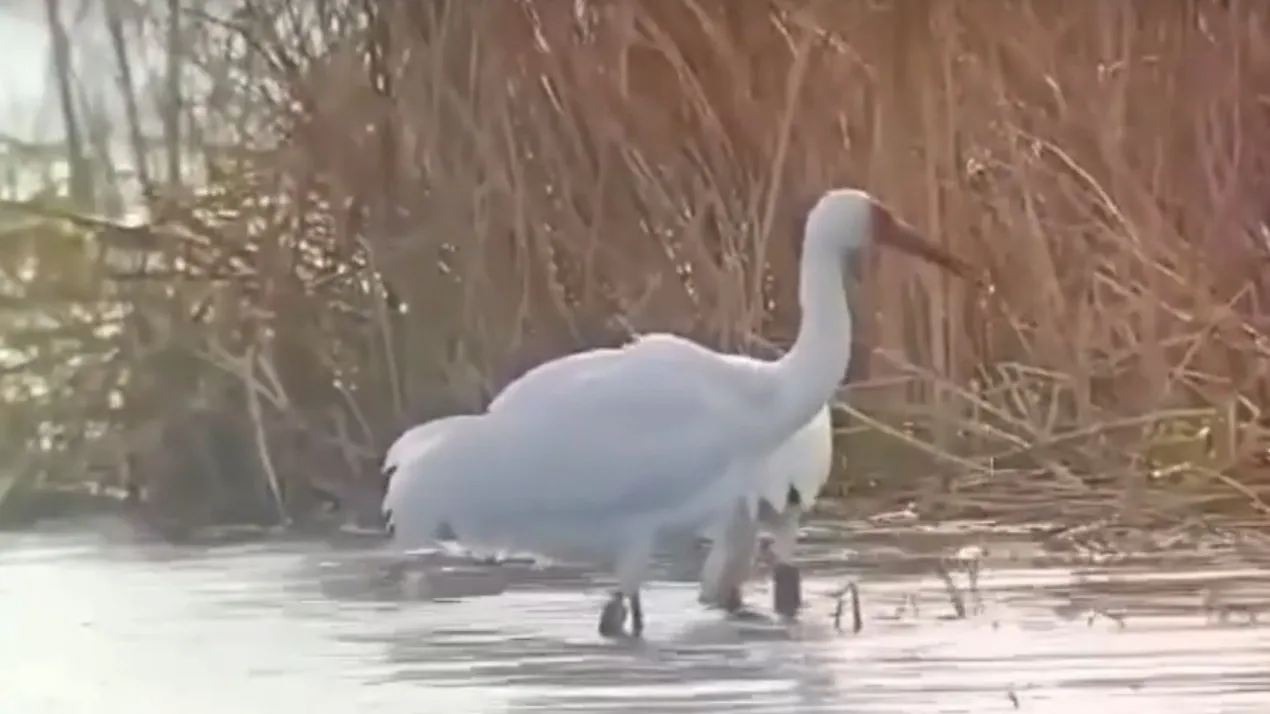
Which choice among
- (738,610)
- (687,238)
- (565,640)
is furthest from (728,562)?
(687,238)

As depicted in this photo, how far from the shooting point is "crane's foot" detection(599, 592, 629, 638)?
2.26 meters

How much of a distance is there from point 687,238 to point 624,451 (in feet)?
0.68

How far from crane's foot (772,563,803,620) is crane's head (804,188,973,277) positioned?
0.86 feet

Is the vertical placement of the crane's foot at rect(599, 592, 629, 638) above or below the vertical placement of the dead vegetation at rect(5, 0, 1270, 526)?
below

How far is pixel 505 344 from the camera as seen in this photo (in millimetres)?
2314

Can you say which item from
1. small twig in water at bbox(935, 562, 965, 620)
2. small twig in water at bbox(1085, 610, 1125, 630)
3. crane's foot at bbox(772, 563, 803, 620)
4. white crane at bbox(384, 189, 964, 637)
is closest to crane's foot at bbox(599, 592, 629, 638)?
white crane at bbox(384, 189, 964, 637)

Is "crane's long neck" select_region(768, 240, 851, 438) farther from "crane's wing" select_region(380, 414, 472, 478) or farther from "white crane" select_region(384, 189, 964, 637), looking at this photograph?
"crane's wing" select_region(380, 414, 472, 478)

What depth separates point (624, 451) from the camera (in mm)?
2230

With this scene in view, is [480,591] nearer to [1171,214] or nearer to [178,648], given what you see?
[178,648]

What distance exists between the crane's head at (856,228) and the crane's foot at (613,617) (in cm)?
33

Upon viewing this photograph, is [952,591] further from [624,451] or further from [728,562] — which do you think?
[624,451]

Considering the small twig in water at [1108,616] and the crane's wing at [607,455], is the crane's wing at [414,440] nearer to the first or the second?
the crane's wing at [607,455]

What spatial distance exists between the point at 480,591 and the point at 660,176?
377 millimetres

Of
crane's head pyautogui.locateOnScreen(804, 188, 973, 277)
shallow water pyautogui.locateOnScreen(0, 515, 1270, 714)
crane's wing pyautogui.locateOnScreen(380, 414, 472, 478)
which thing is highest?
crane's head pyautogui.locateOnScreen(804, 188, 973, 277)
